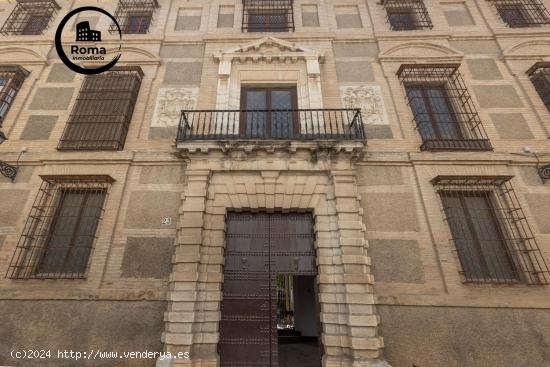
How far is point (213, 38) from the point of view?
8.75 meters

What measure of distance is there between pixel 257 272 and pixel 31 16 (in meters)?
11.8

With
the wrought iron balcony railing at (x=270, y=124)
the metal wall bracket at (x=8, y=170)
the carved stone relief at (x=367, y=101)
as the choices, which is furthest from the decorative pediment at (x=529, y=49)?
the metal wall bracket at (x=8, y=170)

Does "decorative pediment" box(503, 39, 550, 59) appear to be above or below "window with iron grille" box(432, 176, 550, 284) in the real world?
above

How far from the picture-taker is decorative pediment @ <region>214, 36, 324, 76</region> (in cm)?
809

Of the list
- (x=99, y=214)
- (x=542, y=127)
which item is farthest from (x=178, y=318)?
(x=542, y=127)

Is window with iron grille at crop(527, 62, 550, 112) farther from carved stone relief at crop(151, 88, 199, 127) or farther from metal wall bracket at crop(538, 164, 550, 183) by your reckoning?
carved stone relief at crop(151, 88, 199, 127)

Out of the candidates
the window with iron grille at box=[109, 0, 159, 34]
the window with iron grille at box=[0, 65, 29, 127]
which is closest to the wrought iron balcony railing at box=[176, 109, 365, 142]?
the window with iron grille at box=[109, 0, 159, 34]

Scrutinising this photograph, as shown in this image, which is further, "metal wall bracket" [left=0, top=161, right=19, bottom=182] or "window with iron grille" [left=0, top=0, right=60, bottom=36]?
"window with iron grille" [left=0, top=0, right=60, bottom=36]

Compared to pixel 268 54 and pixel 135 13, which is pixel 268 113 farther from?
pixel 135 13

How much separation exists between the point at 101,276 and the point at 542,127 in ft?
34.9

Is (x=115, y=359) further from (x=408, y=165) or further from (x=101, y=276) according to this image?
(x=408, y=165)

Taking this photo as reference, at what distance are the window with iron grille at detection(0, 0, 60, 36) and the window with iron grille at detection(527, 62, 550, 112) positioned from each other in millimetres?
15019

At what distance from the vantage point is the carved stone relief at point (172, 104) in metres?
7.20

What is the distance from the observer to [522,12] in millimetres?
9211
